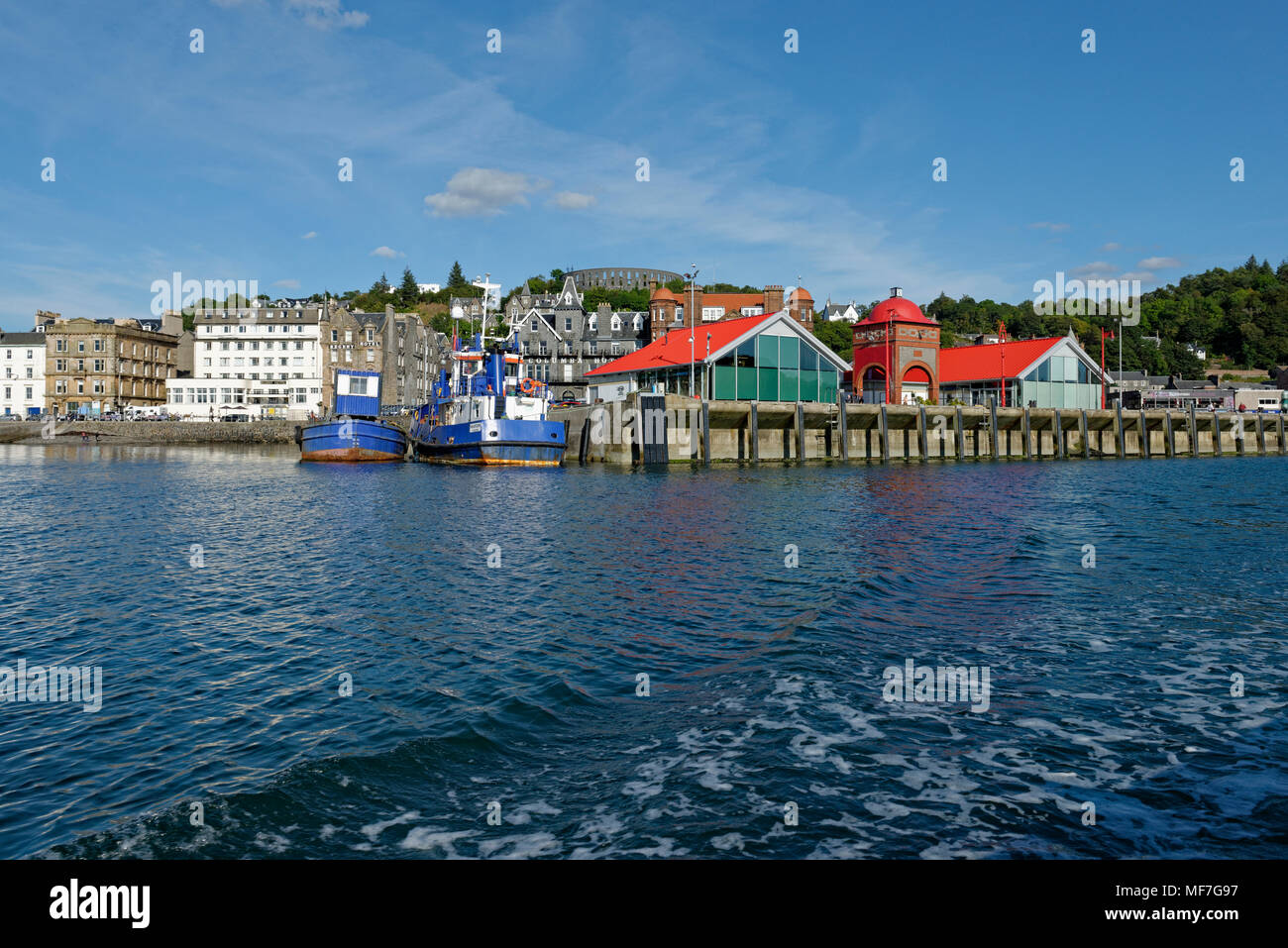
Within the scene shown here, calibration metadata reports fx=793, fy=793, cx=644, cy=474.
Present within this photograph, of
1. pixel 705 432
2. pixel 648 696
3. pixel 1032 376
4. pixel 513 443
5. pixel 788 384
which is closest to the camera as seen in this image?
pixel 648 696

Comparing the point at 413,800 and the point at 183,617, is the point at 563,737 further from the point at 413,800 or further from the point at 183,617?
the point at 183,617

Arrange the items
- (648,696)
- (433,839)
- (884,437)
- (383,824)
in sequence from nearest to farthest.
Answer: (433,839) < (383,824) < (648,696) < (884,437)

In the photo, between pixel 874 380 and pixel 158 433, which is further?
pixel 158 433

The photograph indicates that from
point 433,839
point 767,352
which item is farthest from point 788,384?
point 433,839

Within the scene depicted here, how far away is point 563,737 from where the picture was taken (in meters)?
8.63

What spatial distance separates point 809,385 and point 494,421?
2590 cm

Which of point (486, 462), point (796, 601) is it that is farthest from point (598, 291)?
point (796, 601)

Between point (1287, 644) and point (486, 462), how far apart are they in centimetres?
4612

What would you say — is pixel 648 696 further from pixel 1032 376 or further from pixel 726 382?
pixel 1032 376

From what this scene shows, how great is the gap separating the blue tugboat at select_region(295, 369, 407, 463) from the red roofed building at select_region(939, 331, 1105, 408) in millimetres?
49410

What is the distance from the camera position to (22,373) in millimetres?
117500

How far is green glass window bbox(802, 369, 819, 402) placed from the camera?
63.3 m
